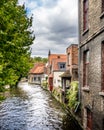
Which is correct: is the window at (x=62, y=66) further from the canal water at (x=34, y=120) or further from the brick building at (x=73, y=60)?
the canal water at (x=34, y=120)

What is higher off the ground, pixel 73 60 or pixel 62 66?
pixel 62 66

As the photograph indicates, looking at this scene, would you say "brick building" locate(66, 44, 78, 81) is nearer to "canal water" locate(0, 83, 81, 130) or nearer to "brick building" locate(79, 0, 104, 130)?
"canal water" locate(0, 83, 81, 130)

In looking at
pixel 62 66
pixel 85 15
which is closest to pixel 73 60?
pixel 85 15

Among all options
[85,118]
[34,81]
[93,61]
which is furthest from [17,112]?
[34,81]

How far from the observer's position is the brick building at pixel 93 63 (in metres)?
12.0

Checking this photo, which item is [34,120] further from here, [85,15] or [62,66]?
[62,66]

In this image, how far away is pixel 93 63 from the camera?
1328cm

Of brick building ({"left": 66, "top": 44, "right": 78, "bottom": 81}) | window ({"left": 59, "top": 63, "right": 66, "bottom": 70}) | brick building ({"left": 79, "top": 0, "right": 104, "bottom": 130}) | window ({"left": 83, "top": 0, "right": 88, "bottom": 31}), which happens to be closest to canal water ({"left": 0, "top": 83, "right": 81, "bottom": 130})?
brick building ({"left": 79, "top": 0, "right": 104, "bottom": 130})

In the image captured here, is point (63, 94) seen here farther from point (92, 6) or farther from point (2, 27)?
point (2, 27)

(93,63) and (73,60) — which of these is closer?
(93,63)

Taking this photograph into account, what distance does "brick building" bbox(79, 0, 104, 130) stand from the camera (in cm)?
1196

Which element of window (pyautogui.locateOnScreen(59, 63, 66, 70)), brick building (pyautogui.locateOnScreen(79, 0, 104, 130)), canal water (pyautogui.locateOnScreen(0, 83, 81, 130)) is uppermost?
window (pyautogui.locateOnScreen(59, 63, 66, 70))

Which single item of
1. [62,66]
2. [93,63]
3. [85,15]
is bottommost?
[93,63]

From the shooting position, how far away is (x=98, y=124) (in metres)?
12.2
